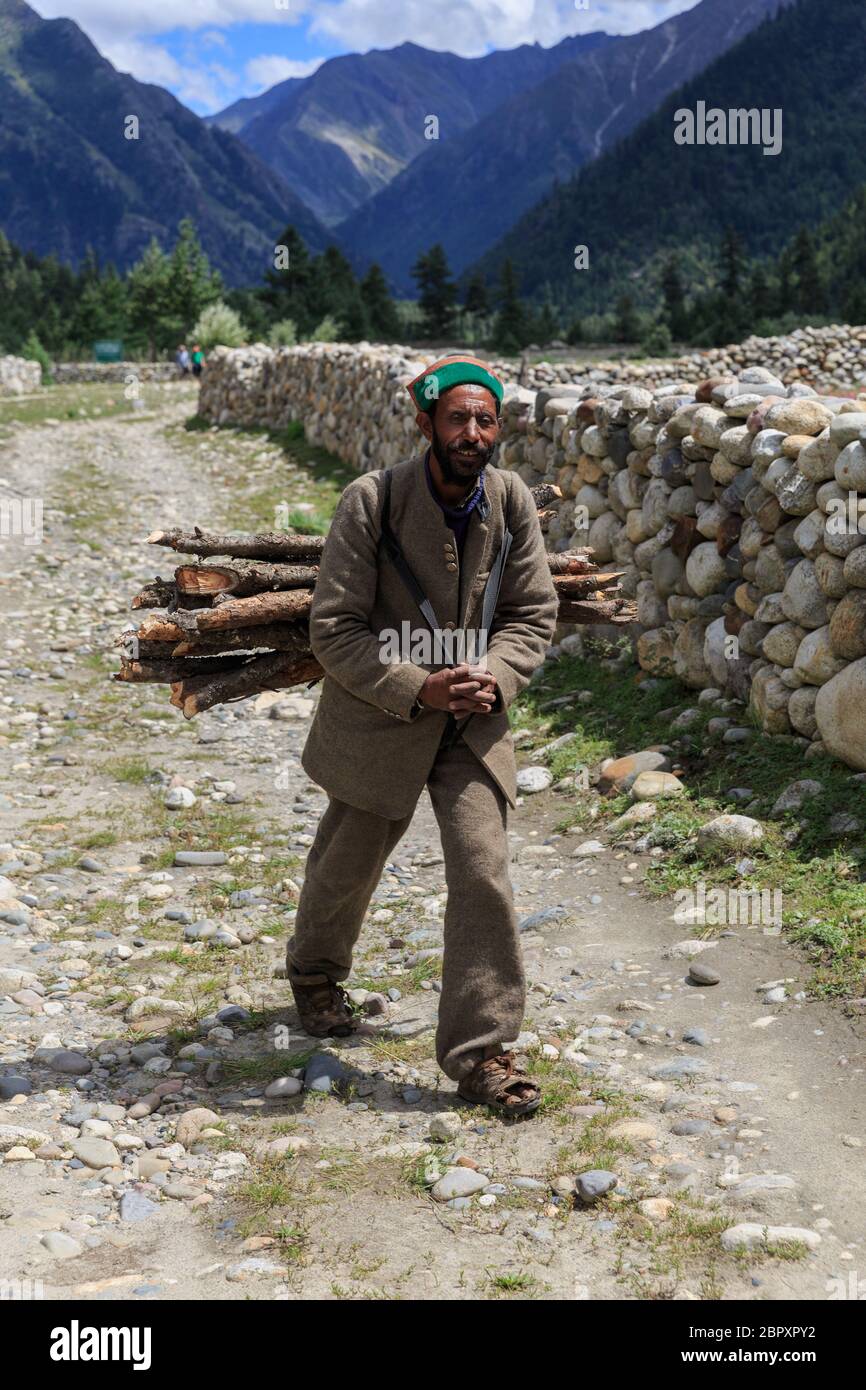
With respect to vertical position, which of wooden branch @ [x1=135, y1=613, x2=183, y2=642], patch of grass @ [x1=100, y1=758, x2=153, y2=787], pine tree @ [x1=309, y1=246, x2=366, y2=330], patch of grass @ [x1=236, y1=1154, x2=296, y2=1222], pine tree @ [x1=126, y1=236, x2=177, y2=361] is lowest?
patch of grass @ [x1=236, y1=1154, x2=296, y2=1222]

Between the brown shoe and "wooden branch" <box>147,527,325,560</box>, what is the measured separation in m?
1.70

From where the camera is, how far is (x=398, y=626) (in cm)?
426

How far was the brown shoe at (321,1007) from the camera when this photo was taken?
4785 mm

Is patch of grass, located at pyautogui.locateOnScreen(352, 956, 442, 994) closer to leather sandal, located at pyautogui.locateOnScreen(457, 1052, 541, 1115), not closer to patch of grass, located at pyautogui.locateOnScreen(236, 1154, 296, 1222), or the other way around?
leather sandal, located at pyautogui.locateOnScreen(457, 1052, 541, 1115)

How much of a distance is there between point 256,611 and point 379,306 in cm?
4321

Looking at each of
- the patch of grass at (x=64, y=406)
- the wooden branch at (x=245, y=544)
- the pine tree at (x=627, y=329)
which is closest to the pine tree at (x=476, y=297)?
the pine tree at (x=627, y=329)

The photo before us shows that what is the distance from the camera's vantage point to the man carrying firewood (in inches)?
160

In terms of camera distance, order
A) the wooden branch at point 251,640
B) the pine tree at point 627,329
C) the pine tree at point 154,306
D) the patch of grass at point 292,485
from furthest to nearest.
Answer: the pine tree at point 627,329 → the pine tree at point 154,306 → the patch of grass at point 292,485 → the wooden branch at point 251,640

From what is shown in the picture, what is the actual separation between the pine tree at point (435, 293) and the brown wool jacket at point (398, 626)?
42.8m

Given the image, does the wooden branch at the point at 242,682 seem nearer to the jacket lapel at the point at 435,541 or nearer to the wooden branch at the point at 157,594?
the wooden branch at the point at 157,594

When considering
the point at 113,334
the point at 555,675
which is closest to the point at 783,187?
the point at 113,334

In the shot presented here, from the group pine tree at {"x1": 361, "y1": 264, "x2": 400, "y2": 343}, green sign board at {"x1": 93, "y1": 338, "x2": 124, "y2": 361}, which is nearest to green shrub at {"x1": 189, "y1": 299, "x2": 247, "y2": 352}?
pine tree at {"x1": 361, "y1": 264, "x2": 400, "y2": 343}

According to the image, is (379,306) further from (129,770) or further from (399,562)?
(399,562)

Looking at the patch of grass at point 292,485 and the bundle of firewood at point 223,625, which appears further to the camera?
the patch of grass at point 292,485
